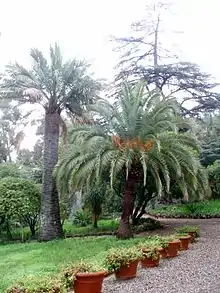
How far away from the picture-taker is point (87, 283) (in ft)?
20.7

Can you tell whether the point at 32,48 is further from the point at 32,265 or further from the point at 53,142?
the point at 32,265

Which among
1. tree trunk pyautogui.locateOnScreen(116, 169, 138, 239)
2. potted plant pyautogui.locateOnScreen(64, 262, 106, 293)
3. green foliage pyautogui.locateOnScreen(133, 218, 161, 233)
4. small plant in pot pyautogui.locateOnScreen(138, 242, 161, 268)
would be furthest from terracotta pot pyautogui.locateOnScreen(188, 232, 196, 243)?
potted plant pyautogui.locateOnScreen(64, 262, 106, 293)

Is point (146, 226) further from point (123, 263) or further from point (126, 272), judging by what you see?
point (123, 263)

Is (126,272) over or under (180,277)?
over

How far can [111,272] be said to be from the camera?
7.80m

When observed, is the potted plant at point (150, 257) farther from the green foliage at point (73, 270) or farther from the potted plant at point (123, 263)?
the green foliage at point (73, 270)

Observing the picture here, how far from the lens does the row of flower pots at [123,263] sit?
20.8ft

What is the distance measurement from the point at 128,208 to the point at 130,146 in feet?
7.47

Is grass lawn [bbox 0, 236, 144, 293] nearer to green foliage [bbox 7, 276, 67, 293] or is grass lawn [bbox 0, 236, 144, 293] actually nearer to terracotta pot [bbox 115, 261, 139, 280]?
terracotta pot [bbox 115, 261, 139, 280]

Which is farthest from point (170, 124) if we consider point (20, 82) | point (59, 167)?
point (20, 82)

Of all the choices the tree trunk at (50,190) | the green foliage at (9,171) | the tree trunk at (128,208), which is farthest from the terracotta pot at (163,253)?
the green foliage at (9,171)

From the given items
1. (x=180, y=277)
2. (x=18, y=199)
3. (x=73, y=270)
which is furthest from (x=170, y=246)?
(x=18, y=199)

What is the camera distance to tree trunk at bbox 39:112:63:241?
16031 millimetres

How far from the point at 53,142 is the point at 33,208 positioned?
2839 mm
